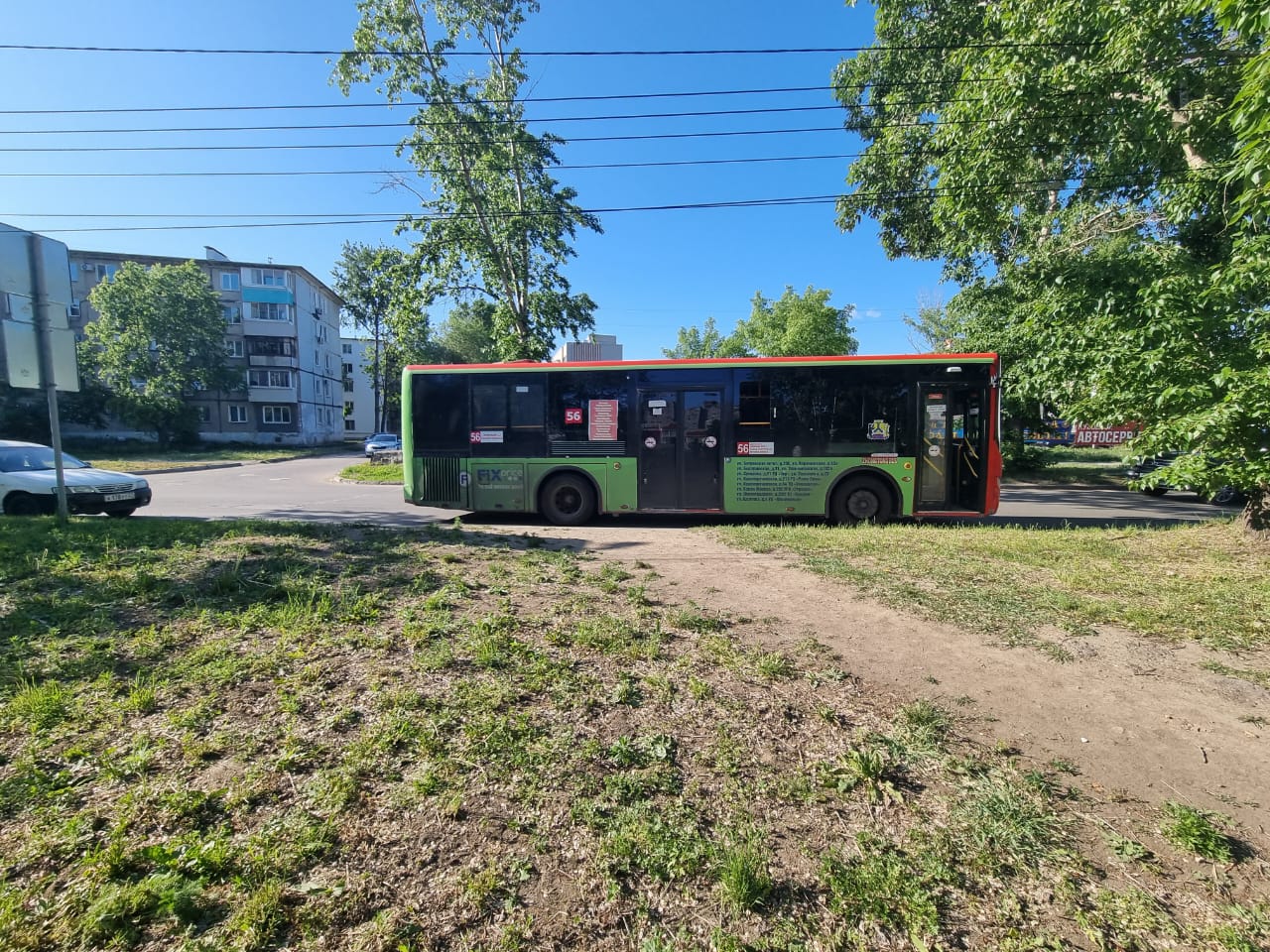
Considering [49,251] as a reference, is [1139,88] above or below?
above

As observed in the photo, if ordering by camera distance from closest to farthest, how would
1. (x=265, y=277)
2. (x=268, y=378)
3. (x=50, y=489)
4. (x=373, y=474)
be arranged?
(x=50, y=489)
(x=373, y=474)
(x=265, y=277)
(x=268, y=378)

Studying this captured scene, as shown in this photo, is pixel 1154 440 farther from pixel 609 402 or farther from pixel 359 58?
pixel 359 58

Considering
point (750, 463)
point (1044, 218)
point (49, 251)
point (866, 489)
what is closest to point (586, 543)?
point (750, 463)

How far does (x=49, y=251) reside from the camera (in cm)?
756

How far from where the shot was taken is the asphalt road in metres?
11.0

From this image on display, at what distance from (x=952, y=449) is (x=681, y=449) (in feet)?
14.9

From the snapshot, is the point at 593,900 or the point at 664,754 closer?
the point at 593,900

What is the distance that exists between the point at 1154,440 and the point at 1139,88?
5.19m

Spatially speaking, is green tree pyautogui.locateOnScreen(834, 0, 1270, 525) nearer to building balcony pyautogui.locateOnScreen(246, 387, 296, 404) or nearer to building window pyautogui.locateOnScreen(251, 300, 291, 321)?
building window pyautogui.locateOnScreen(251, 300, 291, 321)

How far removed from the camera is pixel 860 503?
951cm

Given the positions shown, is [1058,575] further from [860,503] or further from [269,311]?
[269,311]

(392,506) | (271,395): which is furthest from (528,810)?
(271,395)

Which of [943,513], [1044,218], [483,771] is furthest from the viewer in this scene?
[1044,218]

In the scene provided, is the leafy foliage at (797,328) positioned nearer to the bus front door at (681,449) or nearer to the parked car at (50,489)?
the bus front door at (681,449)
